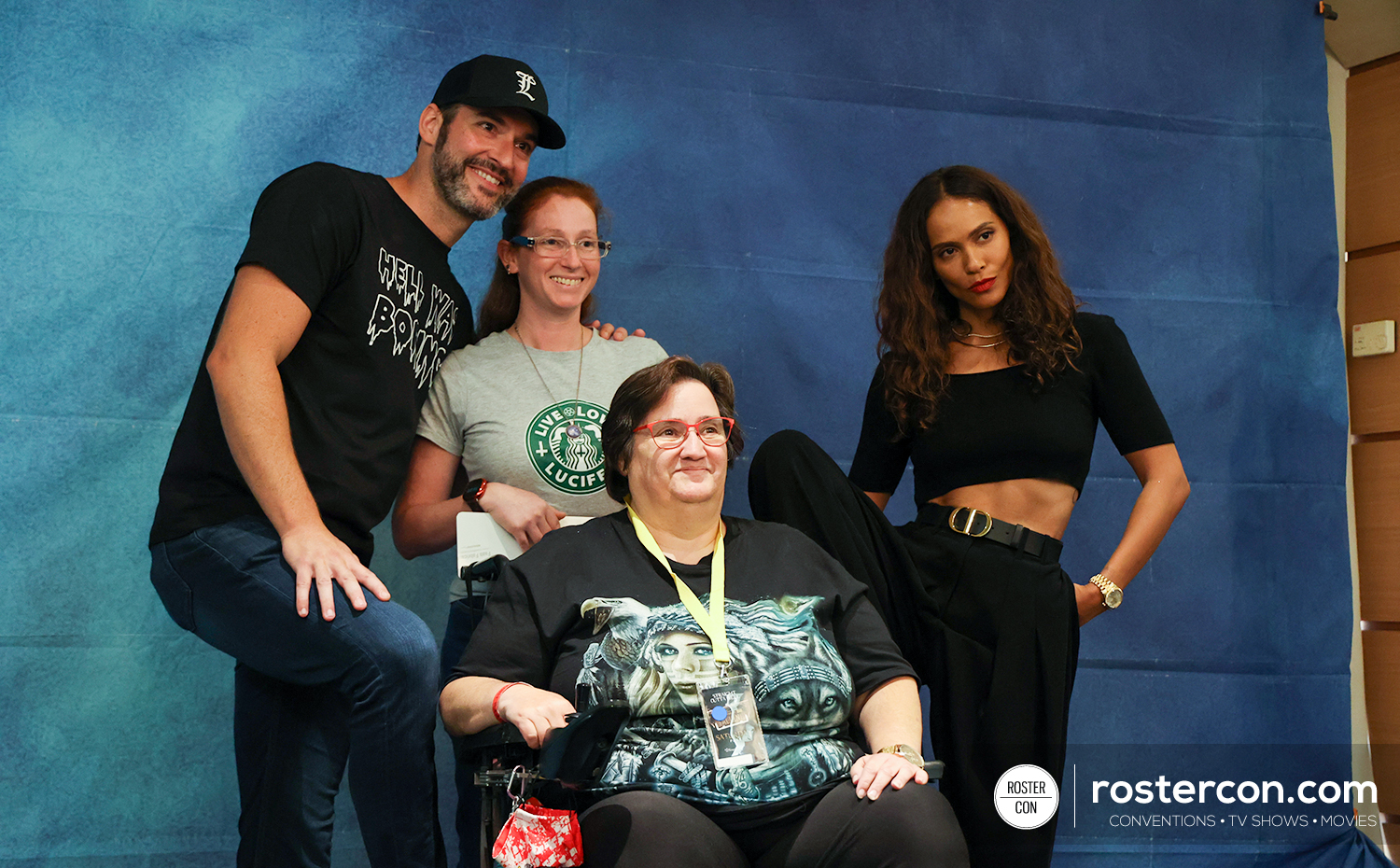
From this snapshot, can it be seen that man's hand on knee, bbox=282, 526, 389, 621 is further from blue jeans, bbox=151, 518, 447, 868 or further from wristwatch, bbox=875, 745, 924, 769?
wristwatch, bbox=875, 745, 924, 769

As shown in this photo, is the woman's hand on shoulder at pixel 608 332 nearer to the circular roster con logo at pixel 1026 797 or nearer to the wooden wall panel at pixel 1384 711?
the circular roster con logo at pixel 1026 797

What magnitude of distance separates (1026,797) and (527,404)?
4.01ft

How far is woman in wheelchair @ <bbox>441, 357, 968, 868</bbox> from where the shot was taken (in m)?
1.45

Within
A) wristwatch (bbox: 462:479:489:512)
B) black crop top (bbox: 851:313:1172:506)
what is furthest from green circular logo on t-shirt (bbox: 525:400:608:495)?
black crop top (bbox: 851:313:1172:506)

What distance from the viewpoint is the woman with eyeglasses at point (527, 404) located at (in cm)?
216

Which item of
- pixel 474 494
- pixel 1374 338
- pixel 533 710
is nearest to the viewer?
pixel 533 710

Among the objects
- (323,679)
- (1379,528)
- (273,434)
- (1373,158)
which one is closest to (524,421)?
(273,434)

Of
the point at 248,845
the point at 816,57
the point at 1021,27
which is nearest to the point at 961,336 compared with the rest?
the point at 816,57

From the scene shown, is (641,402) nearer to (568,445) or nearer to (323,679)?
(568,445)

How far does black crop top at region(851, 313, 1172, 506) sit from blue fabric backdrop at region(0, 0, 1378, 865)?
0.73m

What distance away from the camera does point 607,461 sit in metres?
1.91

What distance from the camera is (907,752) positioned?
1563 millimetres

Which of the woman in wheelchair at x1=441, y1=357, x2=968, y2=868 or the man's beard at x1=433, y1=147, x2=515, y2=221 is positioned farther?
the man's beard at x1=433, y1=147, x2=515, y2=221

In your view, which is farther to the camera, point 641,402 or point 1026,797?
point 1026,797
